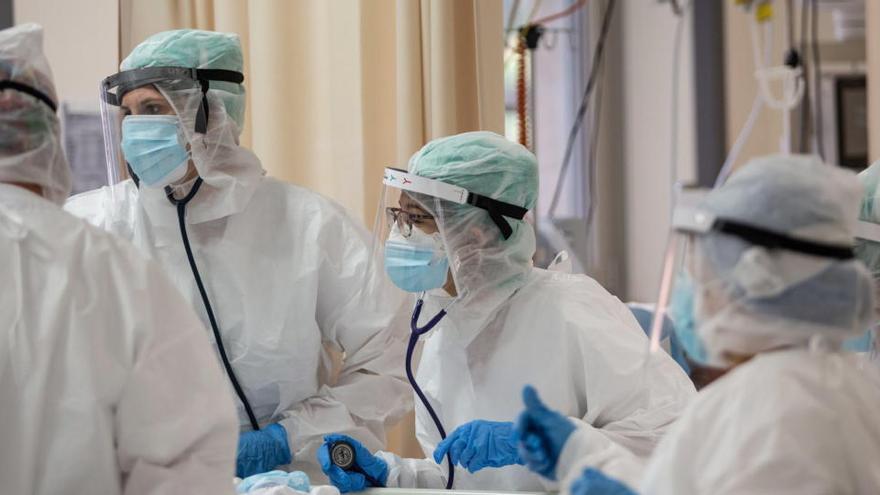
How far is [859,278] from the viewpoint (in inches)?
46.0

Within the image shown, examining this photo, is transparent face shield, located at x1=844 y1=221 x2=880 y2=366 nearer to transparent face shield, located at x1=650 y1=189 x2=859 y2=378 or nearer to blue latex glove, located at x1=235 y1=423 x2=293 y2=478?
transparent face shield, located at x1=650 y1=189 x2=859 y2=378

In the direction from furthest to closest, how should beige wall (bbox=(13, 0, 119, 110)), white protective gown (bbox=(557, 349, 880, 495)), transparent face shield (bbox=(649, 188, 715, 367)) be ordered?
beige wall (bbox=(13, 0, 119, 110))
transparent face shield (bbox=(649, 188, 715, 367))
white protective gown (bbox=(557, 349, 880, 495))

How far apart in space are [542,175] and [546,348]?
188 centimetres

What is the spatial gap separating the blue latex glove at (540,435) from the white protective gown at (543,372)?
1.46ft

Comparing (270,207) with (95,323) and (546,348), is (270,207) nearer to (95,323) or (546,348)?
(546,348)

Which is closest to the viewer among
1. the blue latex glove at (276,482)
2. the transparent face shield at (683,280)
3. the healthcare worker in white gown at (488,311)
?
the transparent face shield at (683,280)

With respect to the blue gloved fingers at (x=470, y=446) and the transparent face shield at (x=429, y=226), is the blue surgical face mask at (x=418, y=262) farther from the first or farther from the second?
the blue gloved fingers at (x=470, y=446)

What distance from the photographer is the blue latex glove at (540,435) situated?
1239mm

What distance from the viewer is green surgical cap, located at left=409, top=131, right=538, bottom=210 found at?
1.94m

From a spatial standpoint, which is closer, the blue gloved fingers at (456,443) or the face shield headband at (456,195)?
the blue gloved fingers at (456,443)

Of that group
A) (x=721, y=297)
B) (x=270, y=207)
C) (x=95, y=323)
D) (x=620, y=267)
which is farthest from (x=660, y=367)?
(x=620, y=267)

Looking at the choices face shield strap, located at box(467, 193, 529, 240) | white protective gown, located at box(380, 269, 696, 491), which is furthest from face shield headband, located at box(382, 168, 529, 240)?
white protective gown, located at box(380, 269, 696, 491)

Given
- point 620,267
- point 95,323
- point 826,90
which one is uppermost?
point 826,90

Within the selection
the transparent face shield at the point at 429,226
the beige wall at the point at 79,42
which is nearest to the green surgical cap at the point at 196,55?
the transparent face shield at the point at 429,226
